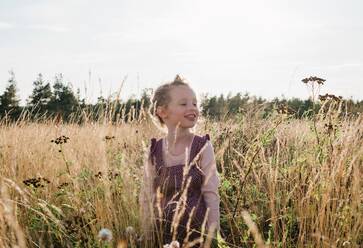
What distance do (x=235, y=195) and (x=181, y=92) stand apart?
88 centimetres

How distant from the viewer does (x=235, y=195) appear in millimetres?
3359

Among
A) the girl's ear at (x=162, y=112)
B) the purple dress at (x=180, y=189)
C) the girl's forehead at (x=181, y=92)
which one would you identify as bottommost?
the purple dress at (x=180, y=189)

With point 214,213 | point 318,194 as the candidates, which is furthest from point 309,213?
point 214,213

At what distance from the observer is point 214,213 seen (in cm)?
295

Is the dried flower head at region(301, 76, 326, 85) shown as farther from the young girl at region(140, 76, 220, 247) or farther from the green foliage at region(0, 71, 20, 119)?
the green foliage at region(0, 71, 20, 119)

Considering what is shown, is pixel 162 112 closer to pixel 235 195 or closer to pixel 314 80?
pixel 235 195

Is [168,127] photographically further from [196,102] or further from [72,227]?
[72,227]

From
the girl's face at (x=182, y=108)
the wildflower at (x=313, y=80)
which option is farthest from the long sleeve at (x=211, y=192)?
the wildflower at (x=313, y=80)

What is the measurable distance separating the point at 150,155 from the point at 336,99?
143cm

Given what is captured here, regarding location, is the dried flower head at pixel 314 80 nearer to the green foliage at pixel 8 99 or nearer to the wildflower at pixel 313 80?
the wildflower at pixel 313 80

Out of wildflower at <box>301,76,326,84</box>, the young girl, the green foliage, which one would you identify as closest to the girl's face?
the young girl

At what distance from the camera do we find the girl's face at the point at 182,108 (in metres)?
3.25

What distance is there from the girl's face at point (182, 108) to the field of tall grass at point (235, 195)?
34 centimetres

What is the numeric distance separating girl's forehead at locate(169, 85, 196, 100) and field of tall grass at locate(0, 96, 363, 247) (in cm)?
47
